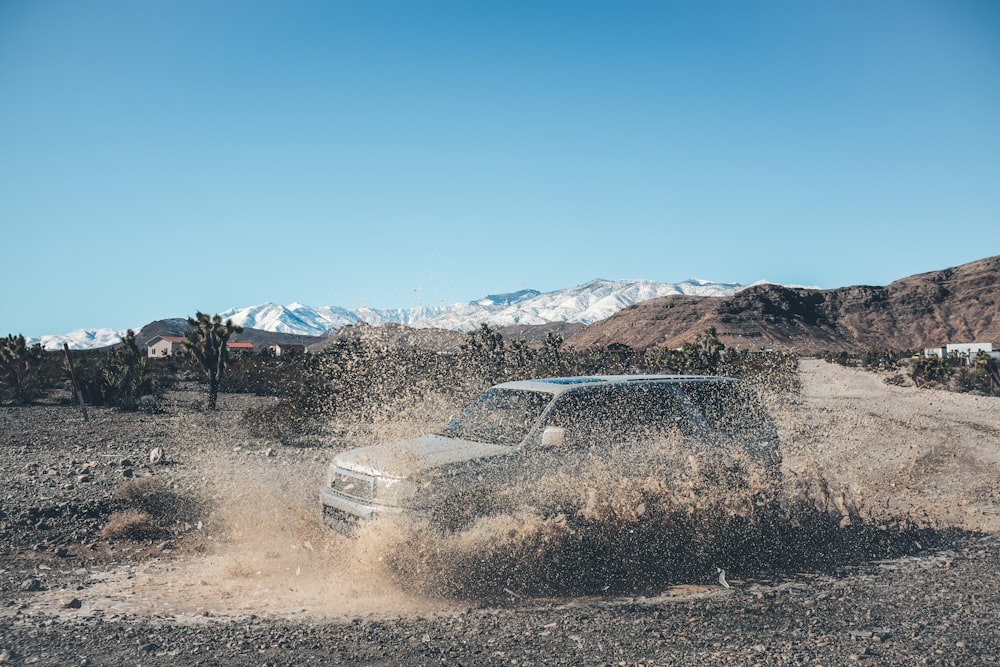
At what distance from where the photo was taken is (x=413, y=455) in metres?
6.02

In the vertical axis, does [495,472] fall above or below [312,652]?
above

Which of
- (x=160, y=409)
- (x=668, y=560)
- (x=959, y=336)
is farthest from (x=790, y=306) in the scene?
(x=668, y=560)

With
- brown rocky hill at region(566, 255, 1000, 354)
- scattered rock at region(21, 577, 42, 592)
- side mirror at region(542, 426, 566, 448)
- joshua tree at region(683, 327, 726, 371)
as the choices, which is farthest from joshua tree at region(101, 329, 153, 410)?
brown rocky hill at region(566, 255, 1000, 354)

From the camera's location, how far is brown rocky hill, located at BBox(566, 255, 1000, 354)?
4712 inches

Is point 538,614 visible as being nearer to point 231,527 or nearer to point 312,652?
point 312,652

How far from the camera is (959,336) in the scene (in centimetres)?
11519

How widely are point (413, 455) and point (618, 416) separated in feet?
6.32

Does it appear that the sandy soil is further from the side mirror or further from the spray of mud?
the side mirror

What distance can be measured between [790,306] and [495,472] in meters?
143

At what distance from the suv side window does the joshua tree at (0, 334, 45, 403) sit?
72.6ft

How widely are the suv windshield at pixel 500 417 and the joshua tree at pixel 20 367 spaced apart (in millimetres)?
20892

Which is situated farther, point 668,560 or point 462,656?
point 668,560

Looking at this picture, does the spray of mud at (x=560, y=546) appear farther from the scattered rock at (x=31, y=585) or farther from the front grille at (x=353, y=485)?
the scattered rock at (x=31, y=585)

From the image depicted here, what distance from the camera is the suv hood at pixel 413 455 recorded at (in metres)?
5.87
